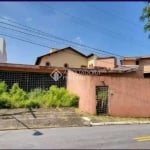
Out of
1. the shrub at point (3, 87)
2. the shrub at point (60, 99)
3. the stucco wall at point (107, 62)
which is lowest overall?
the shrub at point (60, 99)

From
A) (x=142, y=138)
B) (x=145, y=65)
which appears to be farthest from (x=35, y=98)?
(x=145, y=65)

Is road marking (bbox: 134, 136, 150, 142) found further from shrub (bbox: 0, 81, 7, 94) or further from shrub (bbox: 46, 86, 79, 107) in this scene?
shrub (bbox: 0, 81, 7, 94)

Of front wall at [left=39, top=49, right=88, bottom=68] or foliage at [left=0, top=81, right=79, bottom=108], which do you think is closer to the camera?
foliage at [left=0, top=81, right=79, bottom=108]

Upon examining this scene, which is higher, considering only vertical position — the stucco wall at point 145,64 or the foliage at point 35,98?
the stucco wall at point 145,64

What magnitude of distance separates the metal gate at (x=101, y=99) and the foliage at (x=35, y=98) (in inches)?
96.5

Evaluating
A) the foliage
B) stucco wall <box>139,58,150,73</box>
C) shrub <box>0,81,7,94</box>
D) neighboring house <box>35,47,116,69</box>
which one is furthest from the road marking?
neighboring house <box>35,47,116,69</box>

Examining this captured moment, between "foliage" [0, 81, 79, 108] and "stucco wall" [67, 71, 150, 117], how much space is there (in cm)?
120

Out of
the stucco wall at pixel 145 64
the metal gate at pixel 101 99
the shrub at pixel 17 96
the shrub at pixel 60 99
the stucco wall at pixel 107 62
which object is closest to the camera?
the metal gate at pixel 101 99

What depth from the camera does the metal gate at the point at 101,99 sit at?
20.1 m

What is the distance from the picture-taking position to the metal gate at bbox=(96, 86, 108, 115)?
2006 centimetres

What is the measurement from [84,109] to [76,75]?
3.04m

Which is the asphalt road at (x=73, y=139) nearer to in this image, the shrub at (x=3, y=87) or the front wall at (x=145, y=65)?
the shrub at (x=3, y=87)

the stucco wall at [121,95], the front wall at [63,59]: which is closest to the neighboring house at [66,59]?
the front wall at [63,59]

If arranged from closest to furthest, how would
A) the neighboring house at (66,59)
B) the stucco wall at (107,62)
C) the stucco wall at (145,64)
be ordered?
the stucco wall at (145,64) < the stucco wall at (107,62) < the neighboring house at (66,59)
